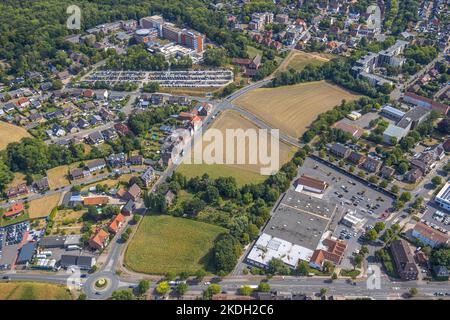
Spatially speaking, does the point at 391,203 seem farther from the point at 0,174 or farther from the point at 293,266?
the point at 0,174

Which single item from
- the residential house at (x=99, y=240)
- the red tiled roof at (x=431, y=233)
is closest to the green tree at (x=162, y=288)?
the residential house at (x=99, y=240)

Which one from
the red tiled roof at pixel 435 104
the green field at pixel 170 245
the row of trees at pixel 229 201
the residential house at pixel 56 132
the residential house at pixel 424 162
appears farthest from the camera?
the red tiled roof at pixel 435 104

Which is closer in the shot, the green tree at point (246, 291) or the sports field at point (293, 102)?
the green tree at point (246, 291)

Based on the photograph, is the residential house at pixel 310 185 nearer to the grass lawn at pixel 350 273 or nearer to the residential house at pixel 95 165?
the grass lawn at pixel 350 273

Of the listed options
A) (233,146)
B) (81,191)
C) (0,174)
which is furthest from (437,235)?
(0,174)

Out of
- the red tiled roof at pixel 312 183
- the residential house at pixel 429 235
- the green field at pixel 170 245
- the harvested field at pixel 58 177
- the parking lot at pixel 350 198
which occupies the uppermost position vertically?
the residential house at pixel 429 235

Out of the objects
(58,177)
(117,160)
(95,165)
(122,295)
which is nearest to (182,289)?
(122,295)

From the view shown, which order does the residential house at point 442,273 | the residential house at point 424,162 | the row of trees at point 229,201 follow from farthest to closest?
1. the residential house at point 424,162
2. the row of trees at point 229,201
3. the residential house at point 442,273
